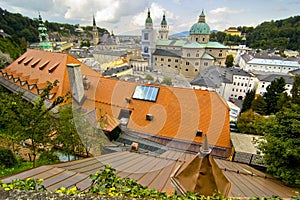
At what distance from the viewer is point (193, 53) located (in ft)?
157

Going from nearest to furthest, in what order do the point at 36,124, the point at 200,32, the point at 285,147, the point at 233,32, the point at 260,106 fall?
the point at 285,147 → the point at 36,124 → the point at 260,106 → the point at 200,32 → the point at 233,32

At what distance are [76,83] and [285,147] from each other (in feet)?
42.4

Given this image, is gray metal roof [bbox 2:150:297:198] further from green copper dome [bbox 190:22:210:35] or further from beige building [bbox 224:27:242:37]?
beige building [bbox 224:27:242:37]

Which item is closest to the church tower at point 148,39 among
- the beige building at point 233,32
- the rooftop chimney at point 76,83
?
the rooftop chimney at point 76,83

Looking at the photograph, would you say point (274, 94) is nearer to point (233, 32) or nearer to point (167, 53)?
point (167, 53)

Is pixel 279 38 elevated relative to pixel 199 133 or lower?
elevated

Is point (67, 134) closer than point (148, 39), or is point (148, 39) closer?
point (67, 134)

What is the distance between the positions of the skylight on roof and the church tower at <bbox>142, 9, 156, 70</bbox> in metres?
43.7

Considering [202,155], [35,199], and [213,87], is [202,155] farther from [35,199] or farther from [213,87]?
[213,87]

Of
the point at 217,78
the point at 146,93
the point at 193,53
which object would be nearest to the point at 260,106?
the point at 217,78

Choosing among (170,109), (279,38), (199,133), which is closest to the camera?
(199,133)

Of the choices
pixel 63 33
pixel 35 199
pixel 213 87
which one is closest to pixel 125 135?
pixel 35 199

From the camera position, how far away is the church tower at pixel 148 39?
2152 inches

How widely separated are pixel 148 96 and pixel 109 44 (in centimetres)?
7807
